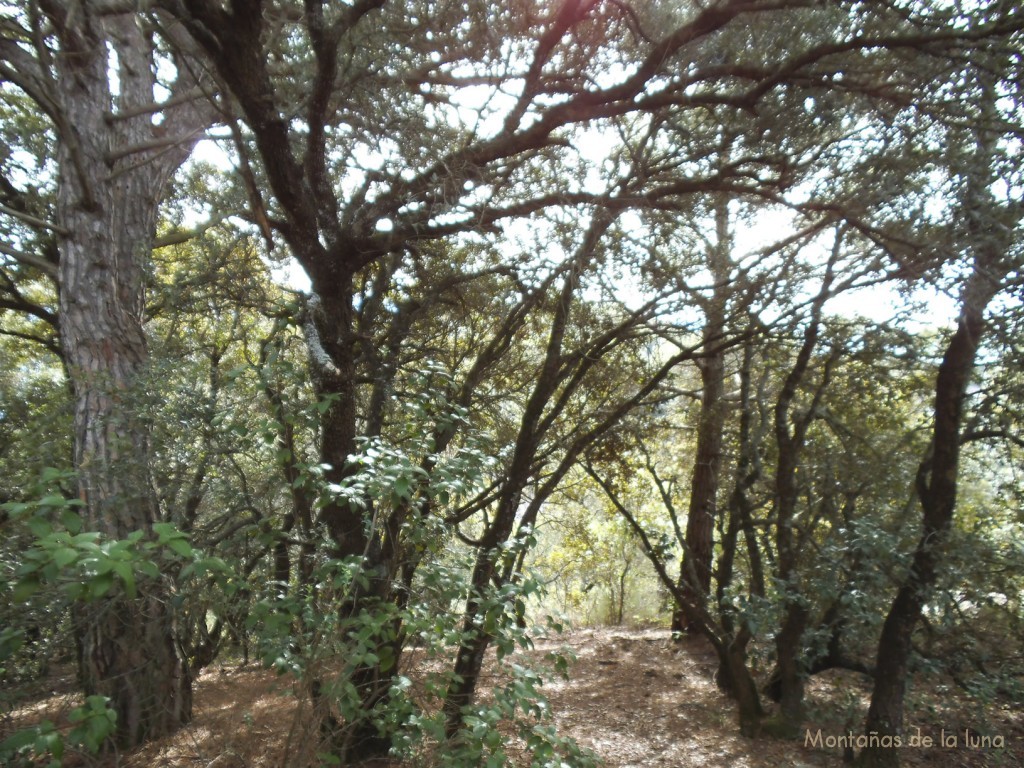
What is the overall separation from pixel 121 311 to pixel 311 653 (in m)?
4.02

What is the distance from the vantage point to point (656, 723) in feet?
21.5

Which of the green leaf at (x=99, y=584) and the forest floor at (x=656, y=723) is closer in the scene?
the green leaf at (x=99, y=584)

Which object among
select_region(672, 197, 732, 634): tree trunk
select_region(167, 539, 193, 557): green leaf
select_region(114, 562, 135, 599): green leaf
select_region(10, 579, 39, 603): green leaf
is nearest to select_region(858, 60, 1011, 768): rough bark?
select_region(672, 197, 732, 634): tree trunk

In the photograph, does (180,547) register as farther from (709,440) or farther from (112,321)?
(709,440)

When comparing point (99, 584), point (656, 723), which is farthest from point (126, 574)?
point (656, 723)

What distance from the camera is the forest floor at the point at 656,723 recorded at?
3.52m

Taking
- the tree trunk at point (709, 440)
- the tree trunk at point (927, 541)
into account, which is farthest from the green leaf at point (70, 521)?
the tree trunk at point (927, 541)

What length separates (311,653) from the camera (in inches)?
102

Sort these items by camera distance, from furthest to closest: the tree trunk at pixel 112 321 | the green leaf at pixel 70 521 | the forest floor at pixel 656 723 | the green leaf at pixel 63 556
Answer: the tree trunk at pixel 112 321 → the forest floor at pixel 656 723 → the green leaf at pixel 70 521 → the green leaf at pixel 63 556

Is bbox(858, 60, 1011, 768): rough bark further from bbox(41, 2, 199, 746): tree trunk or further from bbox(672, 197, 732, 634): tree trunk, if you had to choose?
bbox(41, 2, 199, 746): tree trunk

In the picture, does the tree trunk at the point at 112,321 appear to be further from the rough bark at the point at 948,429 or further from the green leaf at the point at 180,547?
the rough bark at the point at 948,429

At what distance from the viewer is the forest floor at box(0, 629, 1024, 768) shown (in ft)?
11.5

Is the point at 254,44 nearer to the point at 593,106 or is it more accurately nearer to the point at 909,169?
the point at 593,106

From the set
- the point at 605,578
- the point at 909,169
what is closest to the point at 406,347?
the point at 909,169
